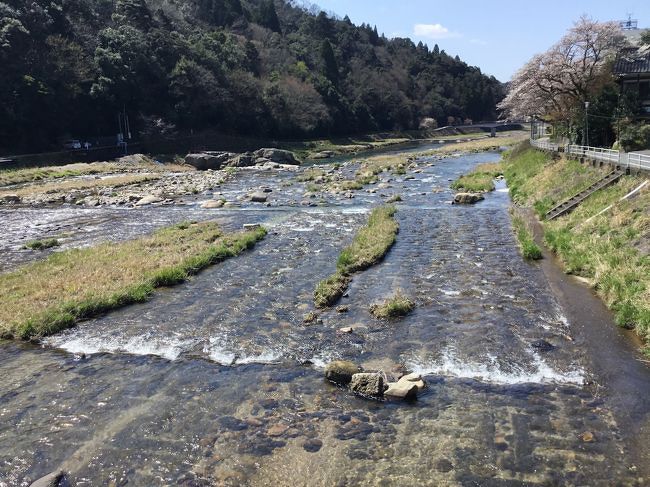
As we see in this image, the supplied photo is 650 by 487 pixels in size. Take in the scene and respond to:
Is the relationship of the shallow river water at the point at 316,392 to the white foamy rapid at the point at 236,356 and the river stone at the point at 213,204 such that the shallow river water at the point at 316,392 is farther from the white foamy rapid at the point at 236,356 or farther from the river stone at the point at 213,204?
the river stone at the point at 213,204

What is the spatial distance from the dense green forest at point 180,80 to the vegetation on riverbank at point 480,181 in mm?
55316

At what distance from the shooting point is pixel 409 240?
22891 millimetres

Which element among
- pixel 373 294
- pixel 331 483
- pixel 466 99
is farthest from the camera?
pixel 466 99

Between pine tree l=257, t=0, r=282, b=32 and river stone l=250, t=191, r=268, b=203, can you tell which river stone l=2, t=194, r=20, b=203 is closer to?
river stone l=250, t=191, r=268, b=203

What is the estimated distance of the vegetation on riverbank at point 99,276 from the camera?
1377 cm

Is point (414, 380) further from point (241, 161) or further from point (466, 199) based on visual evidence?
point (241, 161)

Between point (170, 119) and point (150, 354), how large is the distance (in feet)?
263

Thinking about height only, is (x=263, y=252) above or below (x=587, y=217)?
below

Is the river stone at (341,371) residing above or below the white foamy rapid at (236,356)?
above

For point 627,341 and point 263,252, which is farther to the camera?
point 263,252

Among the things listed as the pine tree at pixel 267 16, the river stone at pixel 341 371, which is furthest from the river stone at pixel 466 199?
the pine tree at pixel 267 16

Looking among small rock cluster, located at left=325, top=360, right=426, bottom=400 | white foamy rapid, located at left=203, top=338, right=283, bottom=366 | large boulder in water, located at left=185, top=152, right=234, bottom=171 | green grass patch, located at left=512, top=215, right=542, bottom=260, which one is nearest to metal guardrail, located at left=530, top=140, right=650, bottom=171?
green grass patch, located at left=512, top=215, right=542, bottom=260

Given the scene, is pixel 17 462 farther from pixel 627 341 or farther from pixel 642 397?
pixel 627 341

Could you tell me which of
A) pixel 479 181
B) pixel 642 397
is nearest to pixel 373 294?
pixel 642 397
